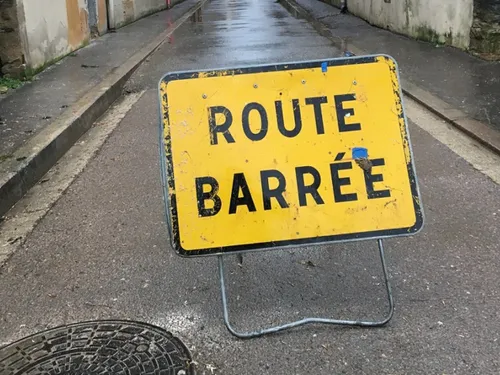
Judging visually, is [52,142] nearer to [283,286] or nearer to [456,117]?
[283,286]

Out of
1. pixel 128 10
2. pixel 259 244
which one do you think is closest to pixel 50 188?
pixel 259 244

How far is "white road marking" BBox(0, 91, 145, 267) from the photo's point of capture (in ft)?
13.8

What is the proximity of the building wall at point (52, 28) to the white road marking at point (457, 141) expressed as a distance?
5.58 metres

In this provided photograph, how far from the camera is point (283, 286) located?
11.1 feet

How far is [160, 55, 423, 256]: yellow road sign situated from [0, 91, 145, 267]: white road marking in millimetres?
1617

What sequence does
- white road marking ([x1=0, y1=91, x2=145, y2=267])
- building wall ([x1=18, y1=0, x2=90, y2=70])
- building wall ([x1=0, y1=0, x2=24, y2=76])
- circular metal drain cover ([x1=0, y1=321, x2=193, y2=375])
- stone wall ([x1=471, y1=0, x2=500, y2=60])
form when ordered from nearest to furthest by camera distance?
1. circular metal drain cover ([x1=0, y1=321, x2=193, y2=375])
2. white road marking ([x1=0, y1=91, x2=145, y2=267])
3. building wall ([x1=0, y1=0, x2=24, y2=76])
4. building wall ([x1=18, y1=0, x2=90, y2=70])
5. stone wall ([x1=471, y1=0, x2=500, y2=60])

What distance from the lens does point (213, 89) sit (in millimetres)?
3033

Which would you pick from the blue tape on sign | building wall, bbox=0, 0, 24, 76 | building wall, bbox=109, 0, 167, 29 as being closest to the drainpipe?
building wall, bbox=109, 0, 167, 29

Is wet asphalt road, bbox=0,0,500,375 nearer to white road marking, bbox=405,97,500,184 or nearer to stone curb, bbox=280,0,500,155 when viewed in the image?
white road marking, bbox=405,97,500,184

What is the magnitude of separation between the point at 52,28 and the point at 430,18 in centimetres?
673

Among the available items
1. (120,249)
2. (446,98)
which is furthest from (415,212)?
(446,98)

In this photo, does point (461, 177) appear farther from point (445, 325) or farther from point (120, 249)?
point (120, 249)

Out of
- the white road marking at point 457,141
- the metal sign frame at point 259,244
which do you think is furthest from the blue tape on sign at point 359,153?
the white road marking at point 457,141

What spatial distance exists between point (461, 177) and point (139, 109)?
14.0 feet
